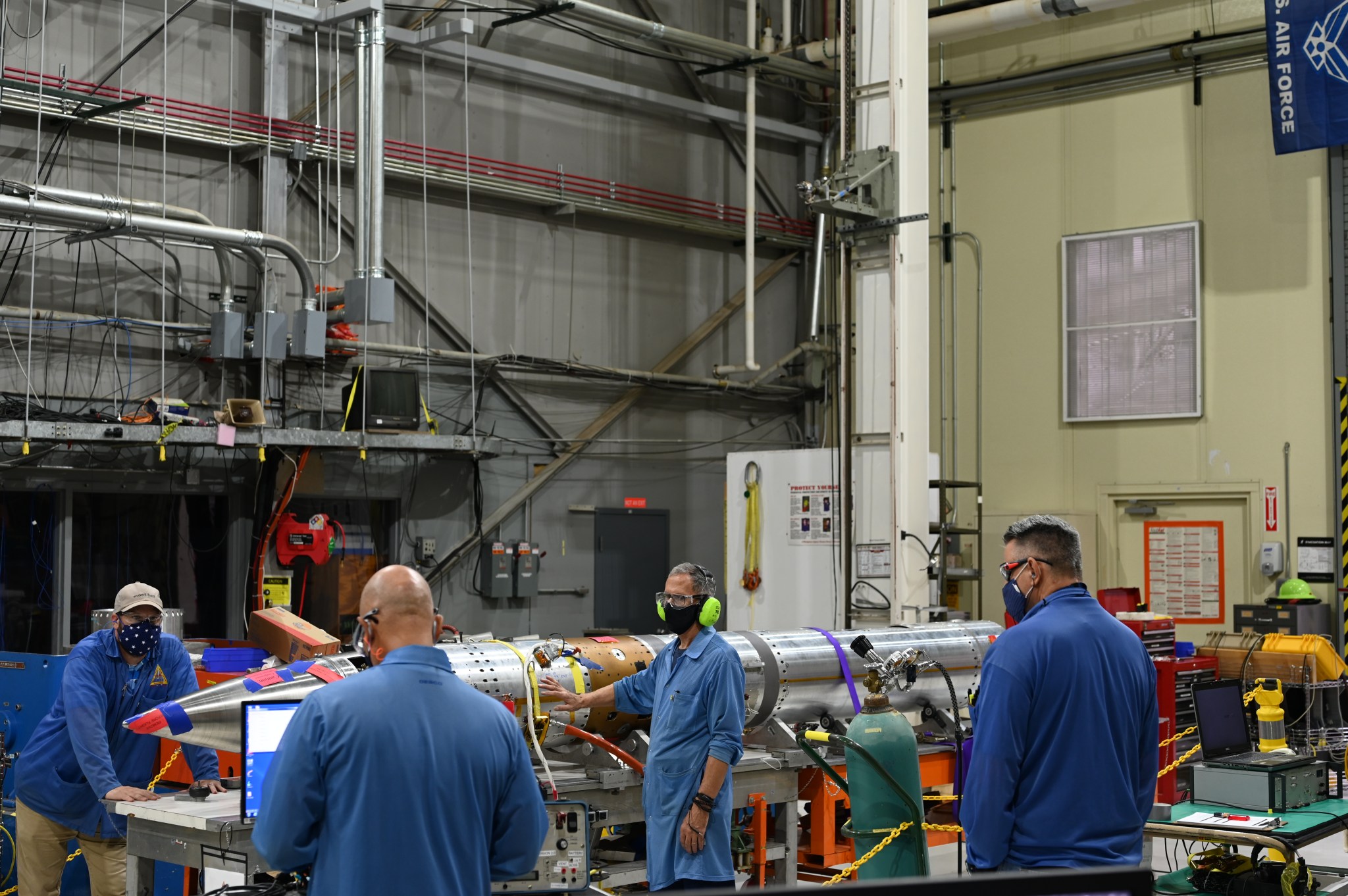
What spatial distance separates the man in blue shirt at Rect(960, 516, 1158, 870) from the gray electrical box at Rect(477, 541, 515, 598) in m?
7.75

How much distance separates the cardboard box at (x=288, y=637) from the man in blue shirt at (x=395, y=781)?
4.29 meters

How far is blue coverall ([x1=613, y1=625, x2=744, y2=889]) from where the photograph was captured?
4742 millimetres

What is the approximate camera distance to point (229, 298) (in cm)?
934

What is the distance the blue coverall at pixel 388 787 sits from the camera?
2.67 metres

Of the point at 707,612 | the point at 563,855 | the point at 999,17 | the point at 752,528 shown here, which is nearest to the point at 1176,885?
the point at 707,612

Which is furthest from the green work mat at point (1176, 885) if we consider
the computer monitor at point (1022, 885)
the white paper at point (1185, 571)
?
the white paper at point (1185, 571)

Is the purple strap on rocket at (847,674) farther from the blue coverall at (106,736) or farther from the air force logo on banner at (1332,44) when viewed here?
the air force logo on banner at (1332,44)

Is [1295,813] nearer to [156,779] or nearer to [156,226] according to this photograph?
[156,779]

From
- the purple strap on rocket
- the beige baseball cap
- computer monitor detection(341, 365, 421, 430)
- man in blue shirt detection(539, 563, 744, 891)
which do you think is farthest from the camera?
computer monitor detection(341, 365, 421, 430)

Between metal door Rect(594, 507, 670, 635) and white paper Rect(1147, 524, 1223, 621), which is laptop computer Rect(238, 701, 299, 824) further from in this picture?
white paper Rect(1147, 524, 1223, 621)

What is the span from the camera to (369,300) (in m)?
9.34

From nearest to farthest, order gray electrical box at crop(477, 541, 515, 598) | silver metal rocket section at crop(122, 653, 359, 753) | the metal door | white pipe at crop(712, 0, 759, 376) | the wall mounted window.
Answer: silver metal rocket section at crop(122, 653, 359, 753) → gray electrical box at crop(477, 541, 515, 598) → the wall mounted window → the metal door → white pipe at crop(712, 0, 759, 376)

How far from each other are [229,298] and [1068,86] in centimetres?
771

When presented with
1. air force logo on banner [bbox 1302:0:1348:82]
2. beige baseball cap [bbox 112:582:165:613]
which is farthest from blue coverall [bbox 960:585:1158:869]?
air force logo on banner [bbox 1302:0:1348:82]
